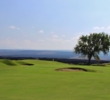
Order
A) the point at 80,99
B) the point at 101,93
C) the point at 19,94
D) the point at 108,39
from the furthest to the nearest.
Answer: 1. the point at 108,39
2. the point at 101,93
3. the point at 19,94
4. the point at 80,99

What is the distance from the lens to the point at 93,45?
181 feet

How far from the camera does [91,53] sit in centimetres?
5578

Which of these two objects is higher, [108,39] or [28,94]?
[108,39]

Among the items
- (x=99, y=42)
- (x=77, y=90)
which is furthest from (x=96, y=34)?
(x=77, y=90)

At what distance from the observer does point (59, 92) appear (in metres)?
9.63

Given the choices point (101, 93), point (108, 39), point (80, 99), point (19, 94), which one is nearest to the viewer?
point (80, 99)

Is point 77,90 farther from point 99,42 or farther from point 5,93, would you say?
point 99,42

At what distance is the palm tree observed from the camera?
177ft

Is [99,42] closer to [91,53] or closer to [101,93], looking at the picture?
[91,53]

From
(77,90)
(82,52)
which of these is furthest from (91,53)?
(77,90)

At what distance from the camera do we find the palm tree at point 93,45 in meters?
53.8

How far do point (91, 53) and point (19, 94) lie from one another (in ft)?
158

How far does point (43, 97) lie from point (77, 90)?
219cm

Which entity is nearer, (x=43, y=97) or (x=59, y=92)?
(x=43, y=97)
